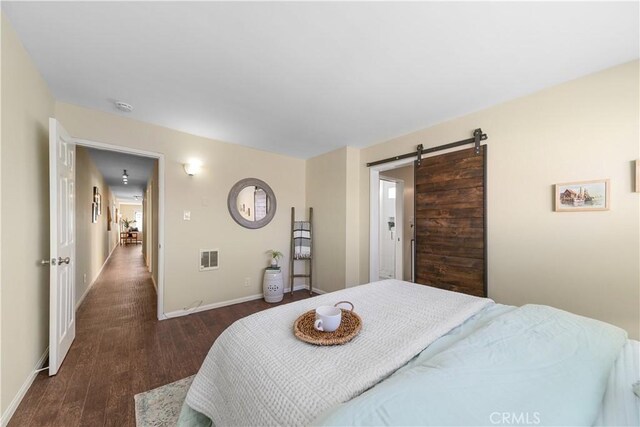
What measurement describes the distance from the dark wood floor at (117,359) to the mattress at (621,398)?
7.36 ft

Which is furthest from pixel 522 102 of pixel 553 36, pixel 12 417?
pixel 12 417

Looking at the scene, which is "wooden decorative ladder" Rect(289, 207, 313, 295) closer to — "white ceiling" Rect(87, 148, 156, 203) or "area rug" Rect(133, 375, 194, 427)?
"area rug" Rect(133, 375, 194, 427)

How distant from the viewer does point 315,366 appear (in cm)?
96

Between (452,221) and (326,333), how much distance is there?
6.83ft

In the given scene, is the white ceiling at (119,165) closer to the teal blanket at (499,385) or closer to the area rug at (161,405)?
the area rug at (161,405)

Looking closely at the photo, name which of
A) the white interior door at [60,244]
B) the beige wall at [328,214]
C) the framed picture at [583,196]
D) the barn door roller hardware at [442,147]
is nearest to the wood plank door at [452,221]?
the barn door roller hardware at [442,147]

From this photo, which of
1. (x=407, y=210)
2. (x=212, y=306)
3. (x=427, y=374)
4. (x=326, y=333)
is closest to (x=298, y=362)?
(x=326, y=333)

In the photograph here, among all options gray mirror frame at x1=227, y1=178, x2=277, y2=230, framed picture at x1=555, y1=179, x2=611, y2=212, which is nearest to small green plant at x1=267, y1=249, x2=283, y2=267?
gray mirror frame at x1=227, y1=178, x2=277, y2=230

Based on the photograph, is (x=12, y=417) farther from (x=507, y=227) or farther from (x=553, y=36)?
(x=553, y=36)

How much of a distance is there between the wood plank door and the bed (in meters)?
1.18

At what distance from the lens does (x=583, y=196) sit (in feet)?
6.22

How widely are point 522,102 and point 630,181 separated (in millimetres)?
982

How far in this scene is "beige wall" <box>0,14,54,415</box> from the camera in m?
1.48

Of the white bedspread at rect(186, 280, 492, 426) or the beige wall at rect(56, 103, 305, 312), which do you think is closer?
the white bedspread at rect(186, 280, 492, 426)
